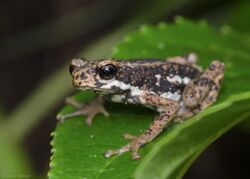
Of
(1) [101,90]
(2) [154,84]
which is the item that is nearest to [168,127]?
(2) [154,84]


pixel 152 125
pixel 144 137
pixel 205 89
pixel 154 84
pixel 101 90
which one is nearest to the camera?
pixel 144 137

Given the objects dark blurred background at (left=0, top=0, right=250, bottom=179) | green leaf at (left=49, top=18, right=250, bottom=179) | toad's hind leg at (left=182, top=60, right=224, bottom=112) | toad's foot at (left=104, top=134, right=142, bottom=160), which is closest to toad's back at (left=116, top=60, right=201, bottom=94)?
toad's hind leg at (left=182, top=60, right=224, bottom=112)

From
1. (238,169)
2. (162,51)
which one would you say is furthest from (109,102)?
(238,169)

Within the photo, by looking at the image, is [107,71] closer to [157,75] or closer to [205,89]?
[157,75]

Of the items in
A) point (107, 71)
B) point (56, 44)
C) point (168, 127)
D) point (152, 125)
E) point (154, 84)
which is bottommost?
point (56, 44)

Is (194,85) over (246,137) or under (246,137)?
over

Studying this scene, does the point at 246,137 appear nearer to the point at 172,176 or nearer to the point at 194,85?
the point at 194,85
